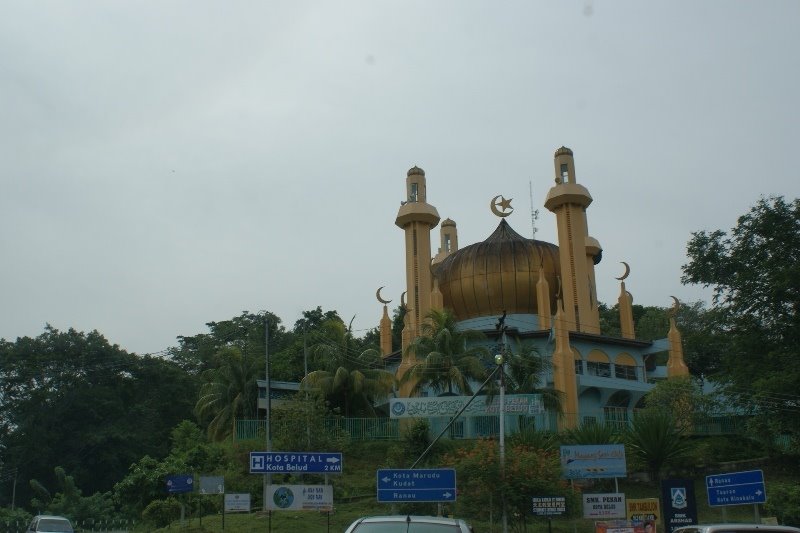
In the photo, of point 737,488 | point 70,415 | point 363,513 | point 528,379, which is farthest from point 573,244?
point 70,415

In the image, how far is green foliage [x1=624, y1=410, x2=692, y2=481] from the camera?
113 feet

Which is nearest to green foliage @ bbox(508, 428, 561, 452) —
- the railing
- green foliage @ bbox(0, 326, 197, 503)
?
the railing

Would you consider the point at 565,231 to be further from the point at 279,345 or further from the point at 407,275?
the point at 279,345

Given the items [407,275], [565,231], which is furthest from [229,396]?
[565,231]

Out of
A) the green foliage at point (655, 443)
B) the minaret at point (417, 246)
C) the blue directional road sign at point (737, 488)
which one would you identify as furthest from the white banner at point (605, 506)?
the minaret at point (417, 246)

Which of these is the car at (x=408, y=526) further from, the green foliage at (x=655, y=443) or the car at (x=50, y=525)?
the green foliage at (x=655, y=443)

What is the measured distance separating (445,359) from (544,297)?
964cm

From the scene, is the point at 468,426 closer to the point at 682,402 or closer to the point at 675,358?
the point at 682,402

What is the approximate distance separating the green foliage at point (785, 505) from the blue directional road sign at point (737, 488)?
6.57 metres

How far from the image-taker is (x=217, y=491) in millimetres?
28688

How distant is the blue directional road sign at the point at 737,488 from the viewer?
61.8 feet

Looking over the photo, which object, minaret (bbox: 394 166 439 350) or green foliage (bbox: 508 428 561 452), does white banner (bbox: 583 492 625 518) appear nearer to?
green foliage (bbox: 508 428 561 452)

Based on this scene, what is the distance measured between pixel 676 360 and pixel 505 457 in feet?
75.8

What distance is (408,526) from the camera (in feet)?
29.6
